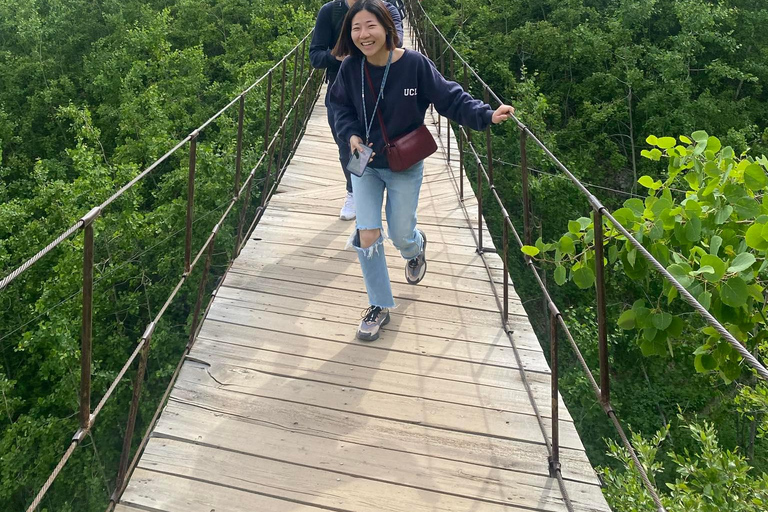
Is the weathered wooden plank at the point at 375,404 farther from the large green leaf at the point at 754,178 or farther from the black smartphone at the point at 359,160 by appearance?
the large green leaf at the point at 754,178

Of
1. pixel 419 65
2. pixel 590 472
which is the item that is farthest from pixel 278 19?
pixel 590 472

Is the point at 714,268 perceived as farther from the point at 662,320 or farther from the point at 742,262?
the point at 662,320

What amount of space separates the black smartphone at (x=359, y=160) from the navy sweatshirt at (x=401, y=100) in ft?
0.22

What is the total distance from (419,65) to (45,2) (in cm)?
1955

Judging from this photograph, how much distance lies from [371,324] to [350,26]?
1115 millimetres

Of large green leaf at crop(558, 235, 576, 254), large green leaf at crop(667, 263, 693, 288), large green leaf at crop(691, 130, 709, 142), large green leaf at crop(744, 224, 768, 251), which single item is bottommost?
large green leaf at crop(558, 235, 576, 254)

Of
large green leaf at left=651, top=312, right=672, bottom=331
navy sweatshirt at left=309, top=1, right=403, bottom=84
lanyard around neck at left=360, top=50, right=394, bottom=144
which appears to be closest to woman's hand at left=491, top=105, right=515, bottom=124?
lanyard around neck at left=360, top=50, right=394, bottom=144

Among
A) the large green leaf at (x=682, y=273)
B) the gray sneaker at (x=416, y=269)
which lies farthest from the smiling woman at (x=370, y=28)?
the large green leaf at (x=682, y=273)

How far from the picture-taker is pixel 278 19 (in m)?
15.8

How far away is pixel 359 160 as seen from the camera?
2.40 meters

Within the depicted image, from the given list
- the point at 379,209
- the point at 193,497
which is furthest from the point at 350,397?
the point at 379,209

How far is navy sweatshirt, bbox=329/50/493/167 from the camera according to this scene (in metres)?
2.36

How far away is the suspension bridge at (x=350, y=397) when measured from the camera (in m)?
1.81

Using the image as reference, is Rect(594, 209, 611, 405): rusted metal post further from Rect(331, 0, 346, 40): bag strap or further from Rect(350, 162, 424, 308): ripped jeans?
Rect(331, 0, 346, 40): bag strap
